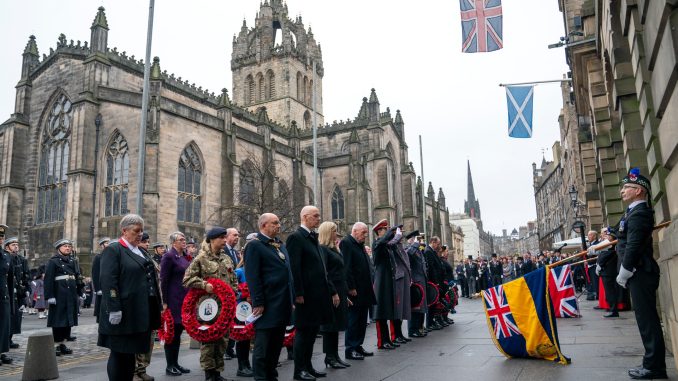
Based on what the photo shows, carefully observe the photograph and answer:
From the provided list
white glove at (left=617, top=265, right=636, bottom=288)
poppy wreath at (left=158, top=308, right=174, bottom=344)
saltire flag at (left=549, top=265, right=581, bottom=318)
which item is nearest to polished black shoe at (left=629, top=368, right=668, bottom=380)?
white glove at (left=617, top=265, right=636, bottom=288)

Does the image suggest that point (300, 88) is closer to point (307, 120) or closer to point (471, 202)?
point (307, 120)

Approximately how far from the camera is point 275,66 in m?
53.3

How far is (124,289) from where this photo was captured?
4703 mm

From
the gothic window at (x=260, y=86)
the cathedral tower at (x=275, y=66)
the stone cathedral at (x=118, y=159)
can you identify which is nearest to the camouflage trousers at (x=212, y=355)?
the stone cathedral at (x=118, y=159)

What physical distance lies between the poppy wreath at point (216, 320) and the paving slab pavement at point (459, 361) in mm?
904

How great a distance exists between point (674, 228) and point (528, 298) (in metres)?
2.27

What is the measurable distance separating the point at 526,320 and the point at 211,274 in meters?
4.06

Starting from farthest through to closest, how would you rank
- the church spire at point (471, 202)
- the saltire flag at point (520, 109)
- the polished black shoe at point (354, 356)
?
1. the church spire at point (471, 202)
2. the saltire flag at point (520, 109)
3. the polished black shoe at point (354, 356)

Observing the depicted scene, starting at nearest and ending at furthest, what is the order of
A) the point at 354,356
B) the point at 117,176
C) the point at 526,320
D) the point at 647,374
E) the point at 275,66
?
the point at 647,374 < the point at 526,320 < the point at 354,356 < the point at 117,176 < the point at 275,66

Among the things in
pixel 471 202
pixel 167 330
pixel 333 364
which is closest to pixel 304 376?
pixel 333 364

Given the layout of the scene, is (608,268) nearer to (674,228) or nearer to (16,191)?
(674,228)

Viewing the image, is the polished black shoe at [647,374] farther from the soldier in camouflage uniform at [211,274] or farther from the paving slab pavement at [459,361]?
the soldier in camouflage uniform at [211,274]

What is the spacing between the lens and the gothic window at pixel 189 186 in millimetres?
27656

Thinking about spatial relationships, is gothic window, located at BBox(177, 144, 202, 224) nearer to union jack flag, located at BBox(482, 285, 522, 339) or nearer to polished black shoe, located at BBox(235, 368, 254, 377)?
polished black shoe, located at BBox(235, 368, 254, 377)
